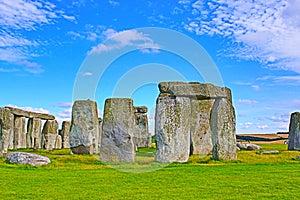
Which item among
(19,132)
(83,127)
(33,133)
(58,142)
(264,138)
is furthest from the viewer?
(264,138)

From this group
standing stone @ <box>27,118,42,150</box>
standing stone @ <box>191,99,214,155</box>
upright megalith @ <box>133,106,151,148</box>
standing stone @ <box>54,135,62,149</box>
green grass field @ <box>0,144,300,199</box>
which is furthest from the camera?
upright megalith @ <box>133,106,151,148</box>

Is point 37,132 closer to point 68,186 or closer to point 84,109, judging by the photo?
point 84,109

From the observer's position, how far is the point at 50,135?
25.6m

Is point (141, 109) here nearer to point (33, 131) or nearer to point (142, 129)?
point (142, 129)

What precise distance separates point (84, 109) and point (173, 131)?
6.76 meters

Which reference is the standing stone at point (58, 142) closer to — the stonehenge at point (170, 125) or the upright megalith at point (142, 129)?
the upright megalith at point (142, 129)

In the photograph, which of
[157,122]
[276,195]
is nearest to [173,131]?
[157,122]

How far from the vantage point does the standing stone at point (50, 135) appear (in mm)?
25297

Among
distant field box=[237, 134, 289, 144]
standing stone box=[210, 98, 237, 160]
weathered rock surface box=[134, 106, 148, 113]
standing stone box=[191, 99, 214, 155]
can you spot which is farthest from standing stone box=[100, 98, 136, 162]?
distant field box=[237, 134, 289, 144]

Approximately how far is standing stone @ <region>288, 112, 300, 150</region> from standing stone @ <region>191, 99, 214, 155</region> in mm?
4580

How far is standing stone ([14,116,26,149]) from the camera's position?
26.0 meters

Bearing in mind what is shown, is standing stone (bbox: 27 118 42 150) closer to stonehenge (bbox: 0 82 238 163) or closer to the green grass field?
stonehenge (bbox: 0 82 238 163)

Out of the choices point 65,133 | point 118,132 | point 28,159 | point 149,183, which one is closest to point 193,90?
point 118,132

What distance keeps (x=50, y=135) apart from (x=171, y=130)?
13208 mm
